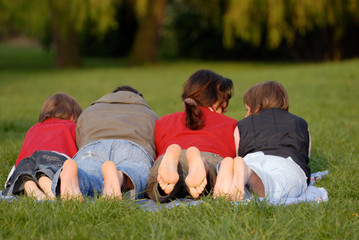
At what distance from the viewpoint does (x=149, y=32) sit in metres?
18.1

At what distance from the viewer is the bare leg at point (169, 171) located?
2.62 metres

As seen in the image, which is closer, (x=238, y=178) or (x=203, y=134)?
(x=238, y=178)

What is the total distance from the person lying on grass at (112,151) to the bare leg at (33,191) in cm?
13

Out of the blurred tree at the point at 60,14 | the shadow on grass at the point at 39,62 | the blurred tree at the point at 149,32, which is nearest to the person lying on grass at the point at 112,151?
the blurred tree at the point at 60,14

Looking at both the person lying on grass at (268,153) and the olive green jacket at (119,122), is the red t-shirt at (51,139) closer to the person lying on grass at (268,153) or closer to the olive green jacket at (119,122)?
the olive green jacket at (119,122)

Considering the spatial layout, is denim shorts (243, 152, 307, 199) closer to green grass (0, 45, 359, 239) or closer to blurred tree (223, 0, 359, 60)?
green grass (0, 45, 359, 239)

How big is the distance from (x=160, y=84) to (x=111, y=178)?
30.7 feet

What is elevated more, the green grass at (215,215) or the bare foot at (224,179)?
the bare foot at (224,179)

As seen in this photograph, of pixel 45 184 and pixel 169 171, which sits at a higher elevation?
pixel 169 171

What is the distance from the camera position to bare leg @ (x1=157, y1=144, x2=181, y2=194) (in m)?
2.62

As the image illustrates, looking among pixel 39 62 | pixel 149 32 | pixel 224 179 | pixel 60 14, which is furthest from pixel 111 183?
pixel 39 62

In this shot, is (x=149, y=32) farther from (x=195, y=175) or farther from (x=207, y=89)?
(x=195, y=175)

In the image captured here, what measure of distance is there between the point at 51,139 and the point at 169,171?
3.66ft

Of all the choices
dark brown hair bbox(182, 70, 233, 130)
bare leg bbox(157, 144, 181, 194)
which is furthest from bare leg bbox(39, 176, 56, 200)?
dark brown hair bbox(182, 70, 233, 130)
